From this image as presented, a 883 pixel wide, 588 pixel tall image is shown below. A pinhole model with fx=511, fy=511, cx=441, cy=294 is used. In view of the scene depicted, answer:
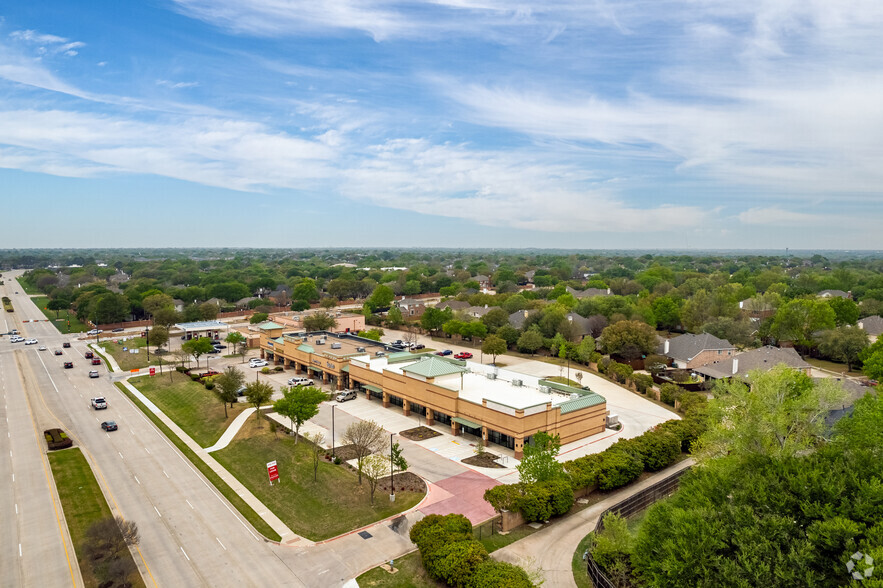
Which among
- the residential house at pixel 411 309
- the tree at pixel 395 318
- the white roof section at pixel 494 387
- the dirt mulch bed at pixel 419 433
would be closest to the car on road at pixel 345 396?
the white roof section at pixel 494 387

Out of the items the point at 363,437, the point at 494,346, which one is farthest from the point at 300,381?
the point at 363,437

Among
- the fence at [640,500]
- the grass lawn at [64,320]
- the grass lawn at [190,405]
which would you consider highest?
the fence at [640,500]

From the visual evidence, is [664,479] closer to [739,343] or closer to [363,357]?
[363,357]

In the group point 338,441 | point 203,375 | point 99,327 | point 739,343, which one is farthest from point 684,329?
point 99,327

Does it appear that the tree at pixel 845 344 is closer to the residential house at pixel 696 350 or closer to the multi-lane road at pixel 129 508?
the residential house at pixel 696 350

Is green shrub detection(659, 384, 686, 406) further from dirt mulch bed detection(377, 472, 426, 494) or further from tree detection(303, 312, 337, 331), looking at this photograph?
tree detection(303, 312, 337, 331)
